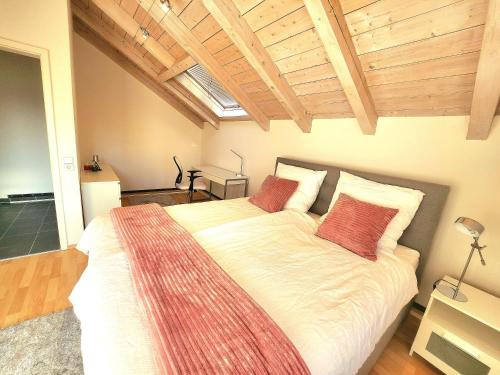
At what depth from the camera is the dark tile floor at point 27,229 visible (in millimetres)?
2357

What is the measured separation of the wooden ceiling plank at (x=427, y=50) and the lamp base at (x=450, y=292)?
1.43 meters

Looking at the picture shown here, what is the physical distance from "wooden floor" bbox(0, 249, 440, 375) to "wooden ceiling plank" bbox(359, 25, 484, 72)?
1.93 metres

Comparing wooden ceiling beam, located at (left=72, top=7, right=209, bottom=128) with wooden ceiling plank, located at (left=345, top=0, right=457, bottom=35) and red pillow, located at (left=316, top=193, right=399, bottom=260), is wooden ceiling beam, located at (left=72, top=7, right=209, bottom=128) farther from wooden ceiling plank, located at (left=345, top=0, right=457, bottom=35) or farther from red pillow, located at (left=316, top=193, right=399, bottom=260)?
red pillow, located at (left=316, top=193, right=399, bottom=260)

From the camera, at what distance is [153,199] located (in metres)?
4.27

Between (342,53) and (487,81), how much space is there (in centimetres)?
78

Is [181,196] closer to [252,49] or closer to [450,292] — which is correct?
[252,49]

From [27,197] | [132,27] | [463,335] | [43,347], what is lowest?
[43,347]

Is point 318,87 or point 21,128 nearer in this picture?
point 318,87

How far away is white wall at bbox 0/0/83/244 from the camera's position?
1878 millimetres

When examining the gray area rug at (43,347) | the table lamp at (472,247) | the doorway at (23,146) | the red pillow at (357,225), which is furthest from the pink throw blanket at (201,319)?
the doorway at (23,146)

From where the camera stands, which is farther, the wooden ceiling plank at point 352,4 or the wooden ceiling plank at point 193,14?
the wooden ceiling plank at point 193,14

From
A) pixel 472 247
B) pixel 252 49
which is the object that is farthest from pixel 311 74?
pixel 472 247

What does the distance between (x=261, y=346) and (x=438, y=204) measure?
1.65 meters

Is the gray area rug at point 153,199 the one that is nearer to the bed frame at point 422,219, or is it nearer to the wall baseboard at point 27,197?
the wall baseboard at point 27,197
